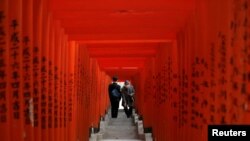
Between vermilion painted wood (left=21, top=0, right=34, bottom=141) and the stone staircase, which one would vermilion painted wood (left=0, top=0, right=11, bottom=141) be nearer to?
vermilion painted wood (left=21, top=0, right=34, bottom=141)

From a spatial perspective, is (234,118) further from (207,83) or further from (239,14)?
(207,83)

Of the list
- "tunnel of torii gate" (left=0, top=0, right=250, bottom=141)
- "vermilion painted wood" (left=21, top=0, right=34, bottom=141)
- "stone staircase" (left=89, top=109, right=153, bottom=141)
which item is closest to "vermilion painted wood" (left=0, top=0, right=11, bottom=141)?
"tunnel of torii gate" (left=0, top=0, right=250, bottom=141)

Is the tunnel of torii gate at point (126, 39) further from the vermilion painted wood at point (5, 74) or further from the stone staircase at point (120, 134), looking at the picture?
the stone staircase at point (120, 134)

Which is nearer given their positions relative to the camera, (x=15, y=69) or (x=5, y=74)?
(x=5, y=74)

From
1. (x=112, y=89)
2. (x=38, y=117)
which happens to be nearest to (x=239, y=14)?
(x=38, y=117)

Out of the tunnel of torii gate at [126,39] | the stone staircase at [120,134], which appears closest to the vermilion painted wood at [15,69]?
the tunnel of torii gate at [126,39]

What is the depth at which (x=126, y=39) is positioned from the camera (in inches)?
436

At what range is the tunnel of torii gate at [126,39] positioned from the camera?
17.6 ft

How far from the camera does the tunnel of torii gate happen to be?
5.35m

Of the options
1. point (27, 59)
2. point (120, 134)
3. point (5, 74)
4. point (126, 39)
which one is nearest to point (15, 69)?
point (5, 74)

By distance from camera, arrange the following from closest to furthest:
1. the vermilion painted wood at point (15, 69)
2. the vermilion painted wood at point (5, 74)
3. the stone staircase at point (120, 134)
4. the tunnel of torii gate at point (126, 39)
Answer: the vermilion painted wood at point (5, 74) → the tunnel of torii gate at point (126, 39) → the vermilion painted wood at point (15, 69) → the stone staircase at point (120, 134)

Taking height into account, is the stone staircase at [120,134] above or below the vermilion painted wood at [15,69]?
below

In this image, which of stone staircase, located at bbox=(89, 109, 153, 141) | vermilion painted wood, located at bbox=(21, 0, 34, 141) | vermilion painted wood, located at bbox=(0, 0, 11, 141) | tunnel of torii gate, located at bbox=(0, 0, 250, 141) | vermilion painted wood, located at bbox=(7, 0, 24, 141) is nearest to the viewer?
vermilion painted wood, located at bbox=(0, 0, 11, 141)

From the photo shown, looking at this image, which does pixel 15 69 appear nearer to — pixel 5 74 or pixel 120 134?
pixel 5 74
